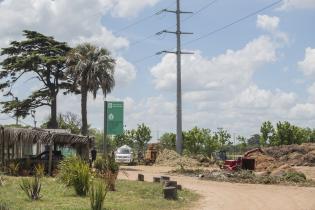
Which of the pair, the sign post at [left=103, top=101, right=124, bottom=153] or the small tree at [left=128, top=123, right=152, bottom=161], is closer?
the sign post at [left=103, top=101, right=124, bottom=153]

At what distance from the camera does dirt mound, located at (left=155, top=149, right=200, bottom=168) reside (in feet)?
170

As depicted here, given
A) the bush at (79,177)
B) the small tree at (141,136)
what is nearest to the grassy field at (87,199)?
the bush at (79,177)

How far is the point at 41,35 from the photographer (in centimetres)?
5462

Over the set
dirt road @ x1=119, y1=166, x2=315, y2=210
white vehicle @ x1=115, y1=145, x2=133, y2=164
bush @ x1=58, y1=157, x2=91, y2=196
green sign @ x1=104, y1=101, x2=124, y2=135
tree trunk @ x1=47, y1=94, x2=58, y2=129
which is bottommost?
dirt road @ x1=119, y1=166, x2=315, y2=210

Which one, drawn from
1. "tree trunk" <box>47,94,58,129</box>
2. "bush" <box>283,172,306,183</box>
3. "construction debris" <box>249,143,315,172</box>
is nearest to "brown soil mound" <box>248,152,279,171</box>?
"construction debris" <box>249,143,315,172</box>

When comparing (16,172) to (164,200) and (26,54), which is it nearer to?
(164,200)

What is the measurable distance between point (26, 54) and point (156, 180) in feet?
102

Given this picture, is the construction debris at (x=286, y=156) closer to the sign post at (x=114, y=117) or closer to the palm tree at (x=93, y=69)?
the palm tree at (x=93, y=69)

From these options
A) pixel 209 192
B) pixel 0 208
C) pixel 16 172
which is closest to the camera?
pixel 0 208

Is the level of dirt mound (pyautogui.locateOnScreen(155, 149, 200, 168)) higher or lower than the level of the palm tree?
lower

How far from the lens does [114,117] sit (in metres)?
32.2

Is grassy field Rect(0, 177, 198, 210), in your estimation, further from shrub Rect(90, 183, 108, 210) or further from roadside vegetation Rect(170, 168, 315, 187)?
roadside vegetation Rect(170, 168, 315, 187)

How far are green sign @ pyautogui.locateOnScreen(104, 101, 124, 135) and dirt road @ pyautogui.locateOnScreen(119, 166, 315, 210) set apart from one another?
6893mm

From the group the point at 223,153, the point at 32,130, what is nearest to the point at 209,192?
the point at 32,130
